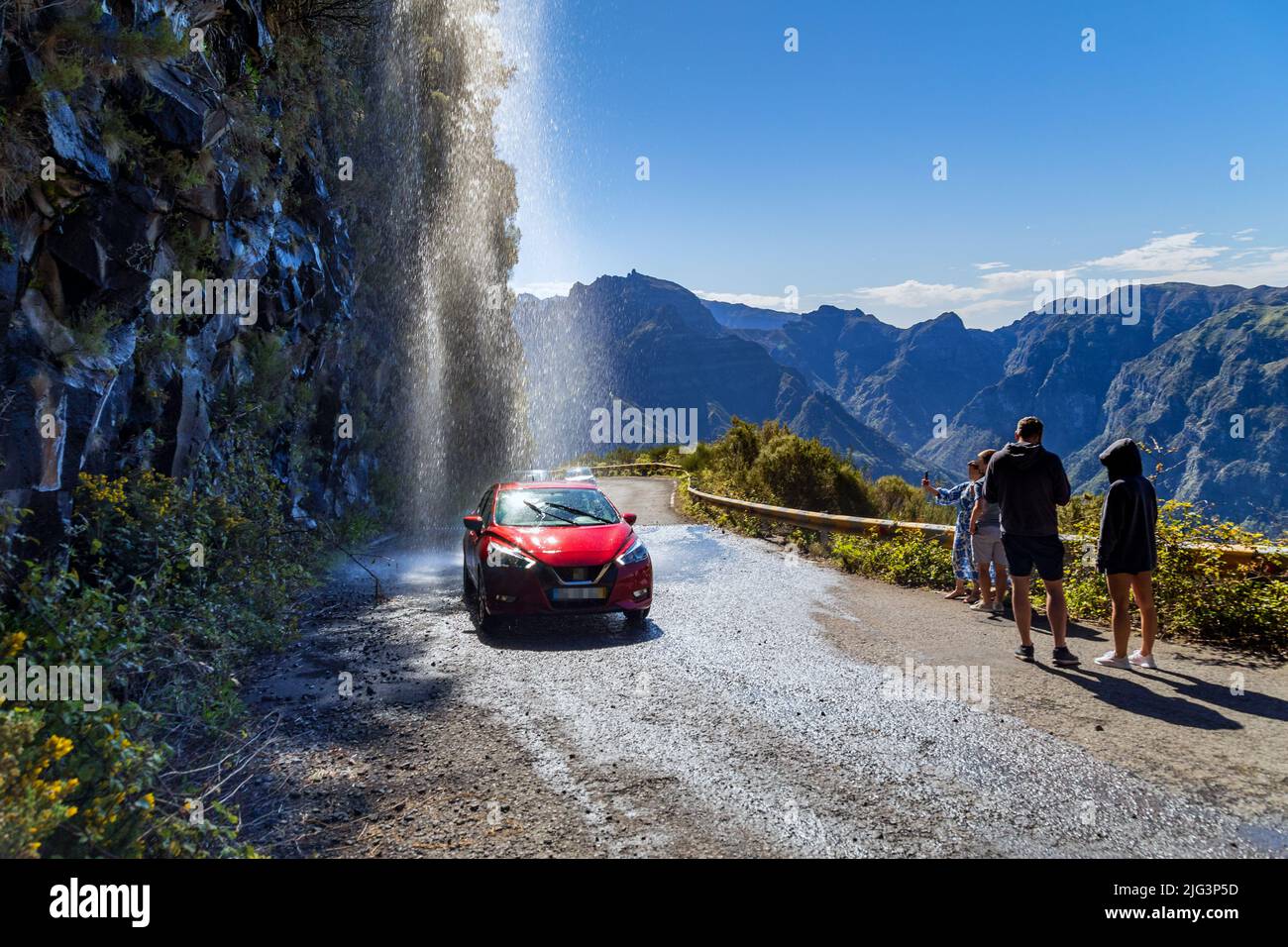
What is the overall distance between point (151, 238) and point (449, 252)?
1710 cm

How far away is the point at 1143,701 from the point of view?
209 inches

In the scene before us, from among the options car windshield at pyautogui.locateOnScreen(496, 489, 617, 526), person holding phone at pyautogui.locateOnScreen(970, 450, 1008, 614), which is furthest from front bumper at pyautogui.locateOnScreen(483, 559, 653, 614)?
person holding phone at pyautogui.locateOnScreen(970, 450, 1008, 614)

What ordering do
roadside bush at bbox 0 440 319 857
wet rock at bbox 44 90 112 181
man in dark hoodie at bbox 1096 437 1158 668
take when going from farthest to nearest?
man in dark hoodie at bbox 1096 437 1158 668
wet rock at bbox 44 90 112 181
roadside bush at bbox 0 440 319 857

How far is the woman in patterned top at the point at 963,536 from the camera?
A: 9.25 m

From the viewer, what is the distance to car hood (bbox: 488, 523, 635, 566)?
7.93 metres

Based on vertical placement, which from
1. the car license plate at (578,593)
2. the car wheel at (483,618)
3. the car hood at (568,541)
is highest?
the car hood at (568,541)

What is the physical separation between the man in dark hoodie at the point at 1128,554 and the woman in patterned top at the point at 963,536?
2822 mm

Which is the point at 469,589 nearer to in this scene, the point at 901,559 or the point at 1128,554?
the point at 901,559

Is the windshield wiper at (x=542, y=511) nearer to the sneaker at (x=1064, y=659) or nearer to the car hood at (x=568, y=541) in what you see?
the car hood at (x=568, y=541)

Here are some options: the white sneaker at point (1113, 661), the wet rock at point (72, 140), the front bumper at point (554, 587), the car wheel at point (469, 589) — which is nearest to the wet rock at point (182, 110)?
the wet rock at point (72, 140)

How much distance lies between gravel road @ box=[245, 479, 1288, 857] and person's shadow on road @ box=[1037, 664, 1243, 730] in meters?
0.71

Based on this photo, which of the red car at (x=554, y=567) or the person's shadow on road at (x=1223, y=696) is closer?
the person's shadow on road at (x=1223, y=696)

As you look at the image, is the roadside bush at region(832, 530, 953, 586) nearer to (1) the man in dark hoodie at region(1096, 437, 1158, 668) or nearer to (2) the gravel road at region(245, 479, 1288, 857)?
(2) the gravel road at region(245, 479, 1288, 857)

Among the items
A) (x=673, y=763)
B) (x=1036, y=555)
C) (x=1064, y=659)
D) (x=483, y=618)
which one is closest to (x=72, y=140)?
(x=483, y=618)
